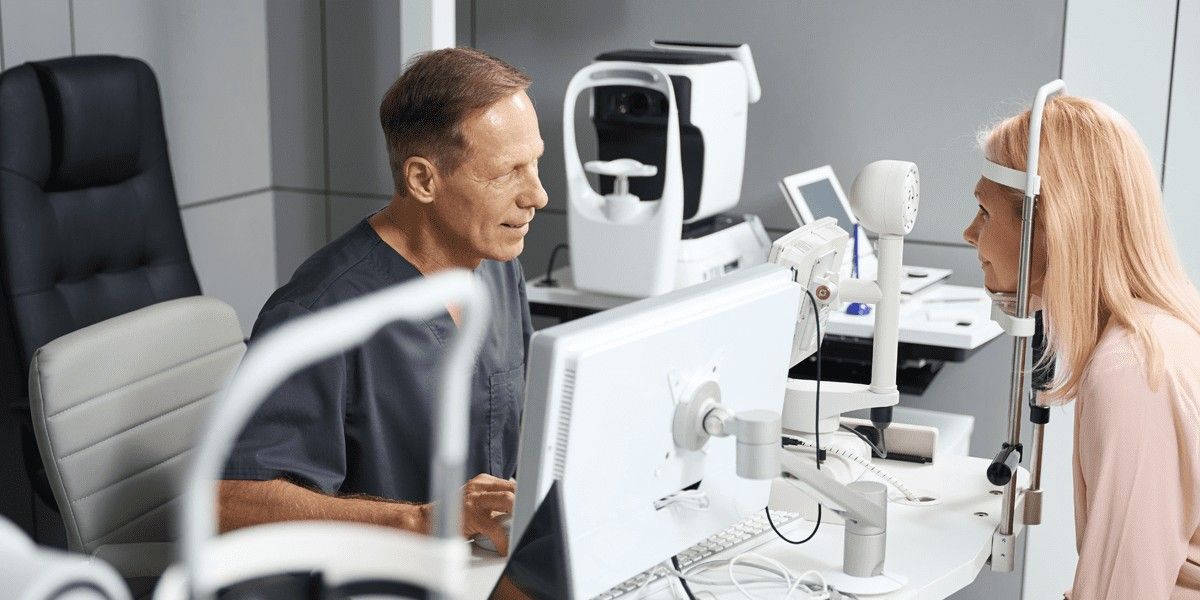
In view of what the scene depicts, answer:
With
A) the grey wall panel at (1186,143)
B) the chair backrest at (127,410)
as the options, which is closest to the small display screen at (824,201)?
the grey wall panel at (1186,143)

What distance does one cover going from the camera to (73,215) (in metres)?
2.83

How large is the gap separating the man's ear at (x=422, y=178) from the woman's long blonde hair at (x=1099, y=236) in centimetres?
83

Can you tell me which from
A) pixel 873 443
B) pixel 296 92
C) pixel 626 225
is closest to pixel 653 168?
pixel 626 225

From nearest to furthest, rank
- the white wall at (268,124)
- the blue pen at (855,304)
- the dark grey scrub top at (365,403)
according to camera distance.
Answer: the dark grey scrub top at (365,403) < the blue pen at (855,304) < the white wall at (268,124)

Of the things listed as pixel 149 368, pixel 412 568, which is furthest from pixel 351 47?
pixel 412 568

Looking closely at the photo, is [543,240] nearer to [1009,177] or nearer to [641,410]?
[1009,177]

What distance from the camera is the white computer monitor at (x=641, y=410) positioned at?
1.16 m

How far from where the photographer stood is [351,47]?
402 cm

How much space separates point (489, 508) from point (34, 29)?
2.30 meters

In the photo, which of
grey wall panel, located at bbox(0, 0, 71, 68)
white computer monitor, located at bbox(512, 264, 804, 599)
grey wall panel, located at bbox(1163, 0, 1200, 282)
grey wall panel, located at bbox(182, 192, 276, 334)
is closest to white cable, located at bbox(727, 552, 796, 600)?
white computer monitor, located at bbox(512, 264, 804, 599)

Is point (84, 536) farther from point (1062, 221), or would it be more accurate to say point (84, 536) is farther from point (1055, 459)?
point (1055, 459)

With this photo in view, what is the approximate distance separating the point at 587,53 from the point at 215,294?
136 centimetres

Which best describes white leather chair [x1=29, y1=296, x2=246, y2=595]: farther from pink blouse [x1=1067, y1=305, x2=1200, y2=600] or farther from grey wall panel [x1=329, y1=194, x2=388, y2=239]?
grey wall panel [x1=329, y1=194, x2=388, y2=239]

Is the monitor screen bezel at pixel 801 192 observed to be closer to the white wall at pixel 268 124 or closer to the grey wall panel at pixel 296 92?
the white wall at pixel 268 124
